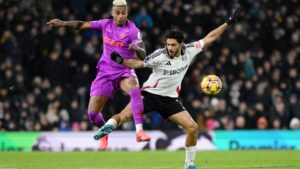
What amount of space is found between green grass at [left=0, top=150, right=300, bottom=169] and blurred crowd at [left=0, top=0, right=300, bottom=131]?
4.33 metres

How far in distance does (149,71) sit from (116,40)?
961 cm

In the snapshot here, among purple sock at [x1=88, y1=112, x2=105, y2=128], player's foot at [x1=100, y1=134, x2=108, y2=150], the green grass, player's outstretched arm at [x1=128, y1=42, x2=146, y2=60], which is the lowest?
the green grass

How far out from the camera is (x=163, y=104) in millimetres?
13148

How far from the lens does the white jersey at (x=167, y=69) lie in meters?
13.0

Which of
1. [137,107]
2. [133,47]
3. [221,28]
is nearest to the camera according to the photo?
[133,47]

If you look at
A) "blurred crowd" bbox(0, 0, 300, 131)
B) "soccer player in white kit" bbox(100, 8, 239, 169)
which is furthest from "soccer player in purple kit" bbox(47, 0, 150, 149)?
"blurred crowd" bbox(0, 0, 300, 131)

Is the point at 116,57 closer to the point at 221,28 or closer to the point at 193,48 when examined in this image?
the point at 193,48

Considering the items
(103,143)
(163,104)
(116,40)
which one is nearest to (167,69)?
(163,104)

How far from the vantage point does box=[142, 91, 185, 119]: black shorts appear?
13080mm

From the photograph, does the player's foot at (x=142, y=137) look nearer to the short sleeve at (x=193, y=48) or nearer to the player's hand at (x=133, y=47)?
the player's hand at (x=133, y=47)

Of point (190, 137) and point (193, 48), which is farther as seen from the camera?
point (193, 48)

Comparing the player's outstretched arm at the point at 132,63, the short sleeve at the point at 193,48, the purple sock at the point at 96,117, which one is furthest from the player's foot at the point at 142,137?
the short sleeve at the point at 193,48

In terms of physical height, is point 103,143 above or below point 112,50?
below

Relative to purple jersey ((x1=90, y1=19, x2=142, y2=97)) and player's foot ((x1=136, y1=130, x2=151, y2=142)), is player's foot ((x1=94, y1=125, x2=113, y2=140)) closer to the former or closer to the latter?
player's foot ((x1=136, y1=130, x2=151, y2=142))
